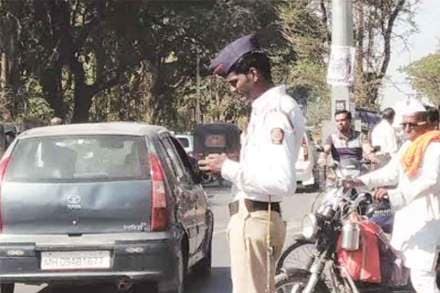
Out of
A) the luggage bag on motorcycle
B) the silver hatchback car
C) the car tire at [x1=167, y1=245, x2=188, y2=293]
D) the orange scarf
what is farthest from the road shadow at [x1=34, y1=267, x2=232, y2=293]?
the orange scarf

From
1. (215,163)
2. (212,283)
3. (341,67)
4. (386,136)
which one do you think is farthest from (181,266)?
(386,136)

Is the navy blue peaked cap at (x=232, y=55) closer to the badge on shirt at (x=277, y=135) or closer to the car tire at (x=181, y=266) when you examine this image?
the badge on shirt at (x=277, y=135)

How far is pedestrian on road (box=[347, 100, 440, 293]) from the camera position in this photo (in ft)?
21.1

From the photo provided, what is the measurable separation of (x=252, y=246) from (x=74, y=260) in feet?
10.7

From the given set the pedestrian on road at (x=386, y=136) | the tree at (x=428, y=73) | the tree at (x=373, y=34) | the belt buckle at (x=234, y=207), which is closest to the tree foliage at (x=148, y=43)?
the tree at (x=373, y=34)

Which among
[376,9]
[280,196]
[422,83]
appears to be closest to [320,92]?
[376,9]

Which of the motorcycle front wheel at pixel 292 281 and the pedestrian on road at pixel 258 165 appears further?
the motorcycle front wheel at pixel 292 281

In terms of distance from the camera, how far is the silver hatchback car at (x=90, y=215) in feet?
24.8

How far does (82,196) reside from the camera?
7.64 meters

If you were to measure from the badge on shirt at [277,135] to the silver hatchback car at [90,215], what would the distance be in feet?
11.0

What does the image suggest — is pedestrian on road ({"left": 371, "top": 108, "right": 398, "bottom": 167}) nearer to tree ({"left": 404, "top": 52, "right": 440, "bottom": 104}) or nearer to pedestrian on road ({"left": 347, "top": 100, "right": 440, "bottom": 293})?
pedestrian on road ({"left": 347, "top": 100, "right": 440, "bottom": 293})

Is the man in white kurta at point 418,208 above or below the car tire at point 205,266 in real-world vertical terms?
above

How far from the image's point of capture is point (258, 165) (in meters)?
4.33

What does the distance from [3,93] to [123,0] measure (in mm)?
6722
